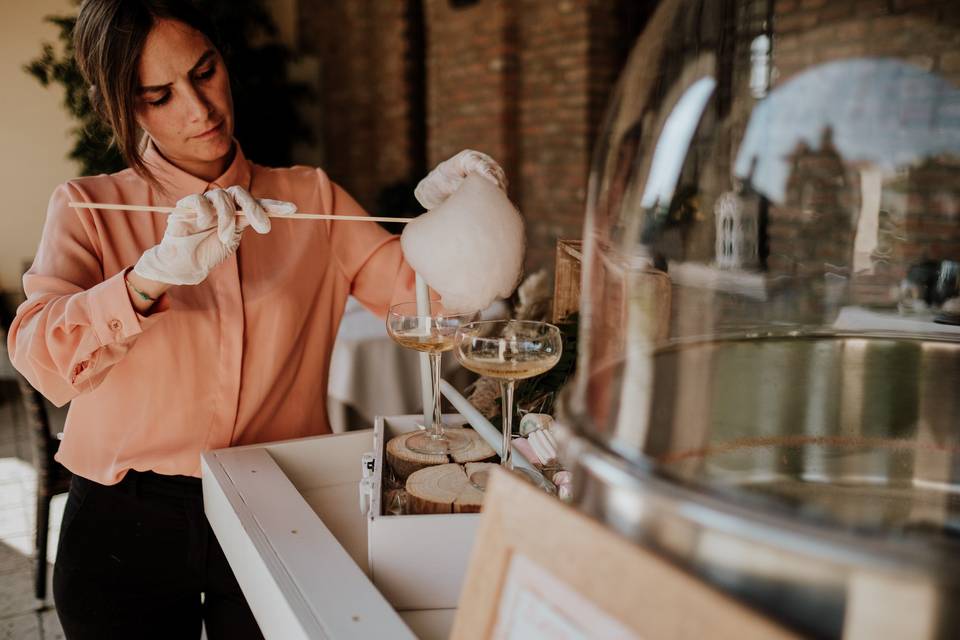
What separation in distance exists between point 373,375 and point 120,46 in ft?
6.17

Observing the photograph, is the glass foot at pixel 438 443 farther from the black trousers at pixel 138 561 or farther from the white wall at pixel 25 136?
the white wall at pixel 25 136

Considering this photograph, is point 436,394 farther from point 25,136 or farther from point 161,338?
point 25,136

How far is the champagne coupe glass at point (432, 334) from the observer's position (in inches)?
45.4

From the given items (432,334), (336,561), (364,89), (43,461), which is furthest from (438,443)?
(364,89)

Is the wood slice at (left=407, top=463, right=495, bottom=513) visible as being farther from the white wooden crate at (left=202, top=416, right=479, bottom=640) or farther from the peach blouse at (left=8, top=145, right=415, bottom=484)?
the peach blouse at (left=8, top=145, right=415, bottom=484)

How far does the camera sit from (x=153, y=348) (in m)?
1.32

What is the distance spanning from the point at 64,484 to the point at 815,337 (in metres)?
2.46

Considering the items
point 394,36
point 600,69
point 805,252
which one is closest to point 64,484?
point 805,252

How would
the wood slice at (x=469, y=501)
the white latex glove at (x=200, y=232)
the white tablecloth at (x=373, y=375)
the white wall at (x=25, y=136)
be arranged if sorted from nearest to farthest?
the wood slice at (x=469, y=501)
the white latex glove at (x=200, y=232)
the white tablecloth at (x=373, y=375)
the white wall at (x=25, y=136)

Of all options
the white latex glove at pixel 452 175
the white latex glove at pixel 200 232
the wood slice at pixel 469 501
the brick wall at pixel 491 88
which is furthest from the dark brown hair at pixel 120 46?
the brick wall at pixel 491 88

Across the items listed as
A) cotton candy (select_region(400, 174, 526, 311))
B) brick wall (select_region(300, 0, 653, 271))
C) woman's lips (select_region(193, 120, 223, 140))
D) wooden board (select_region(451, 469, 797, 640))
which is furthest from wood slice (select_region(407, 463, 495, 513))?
brick wall (select_region(300, 0, 653, 271))

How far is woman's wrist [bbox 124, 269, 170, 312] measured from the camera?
1.17 m

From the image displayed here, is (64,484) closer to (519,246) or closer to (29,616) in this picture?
(29,616)

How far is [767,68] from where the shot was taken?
28.4 inches
